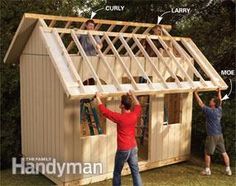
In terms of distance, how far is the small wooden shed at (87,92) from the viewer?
21.7 ft

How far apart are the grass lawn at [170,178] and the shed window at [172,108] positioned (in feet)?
4.44

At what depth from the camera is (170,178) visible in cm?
797

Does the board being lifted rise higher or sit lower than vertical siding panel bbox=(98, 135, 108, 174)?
higher

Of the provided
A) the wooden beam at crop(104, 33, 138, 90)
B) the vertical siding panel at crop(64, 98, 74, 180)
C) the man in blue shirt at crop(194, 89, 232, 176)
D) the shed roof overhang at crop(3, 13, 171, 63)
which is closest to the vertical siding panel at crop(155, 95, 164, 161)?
the man in blue shirt at crop(194, 89, 232, 176)

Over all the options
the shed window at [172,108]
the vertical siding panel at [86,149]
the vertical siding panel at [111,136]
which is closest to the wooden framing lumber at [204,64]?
the shed window at [172,108]

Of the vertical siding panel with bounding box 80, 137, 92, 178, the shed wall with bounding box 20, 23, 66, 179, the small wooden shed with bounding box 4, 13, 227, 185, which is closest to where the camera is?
the small wooden shed with bounding box 4, 13, 227, 185

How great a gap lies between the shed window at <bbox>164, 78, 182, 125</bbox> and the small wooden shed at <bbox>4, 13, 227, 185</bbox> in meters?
0.03

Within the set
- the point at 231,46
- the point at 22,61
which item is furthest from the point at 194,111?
the point at 22,61

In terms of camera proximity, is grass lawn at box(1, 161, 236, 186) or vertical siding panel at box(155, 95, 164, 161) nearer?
grass lawn at box(1, 161, 236, 186)

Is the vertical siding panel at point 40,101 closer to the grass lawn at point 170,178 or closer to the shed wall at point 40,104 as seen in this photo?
the shed wall at point 40,104

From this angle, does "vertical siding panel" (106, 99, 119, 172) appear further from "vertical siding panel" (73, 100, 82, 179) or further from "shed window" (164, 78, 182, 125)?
"shed window" (164, 78, 182, 125)

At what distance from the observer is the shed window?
9156 mm

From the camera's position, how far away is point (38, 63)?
24.9 ft

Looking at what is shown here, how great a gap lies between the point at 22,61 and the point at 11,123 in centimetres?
303
